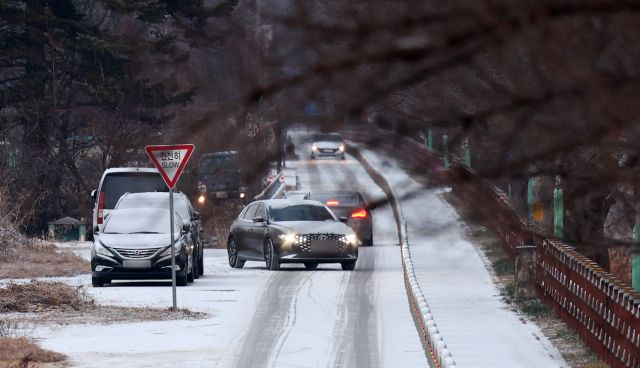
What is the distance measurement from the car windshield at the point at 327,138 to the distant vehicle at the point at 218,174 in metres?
0.24

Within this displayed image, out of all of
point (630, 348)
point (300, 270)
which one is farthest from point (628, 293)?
point (300, 270)

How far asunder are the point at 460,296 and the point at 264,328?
19.2ft

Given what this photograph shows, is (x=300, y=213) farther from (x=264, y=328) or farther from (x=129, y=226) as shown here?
(x=264, y=328)

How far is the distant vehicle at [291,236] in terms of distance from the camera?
27641 millimetres

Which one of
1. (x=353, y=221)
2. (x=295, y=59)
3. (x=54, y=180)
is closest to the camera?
(x=295, y=59)

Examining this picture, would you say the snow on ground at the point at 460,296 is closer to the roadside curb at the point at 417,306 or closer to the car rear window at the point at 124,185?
the roadside curb at the point at 417,306

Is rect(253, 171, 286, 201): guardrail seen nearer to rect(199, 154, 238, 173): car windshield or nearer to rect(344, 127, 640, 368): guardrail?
rect(199, 154, 238, 173): car windshield

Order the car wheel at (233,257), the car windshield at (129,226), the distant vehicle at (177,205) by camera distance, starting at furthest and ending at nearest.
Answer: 1. the car wheel at (233,257)
2. the distant vehicle at (177,205)
3. the car windshield at (129,226)

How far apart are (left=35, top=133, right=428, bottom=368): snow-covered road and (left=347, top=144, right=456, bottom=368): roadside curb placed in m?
0.21

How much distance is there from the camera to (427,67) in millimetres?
3562

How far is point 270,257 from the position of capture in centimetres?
2819

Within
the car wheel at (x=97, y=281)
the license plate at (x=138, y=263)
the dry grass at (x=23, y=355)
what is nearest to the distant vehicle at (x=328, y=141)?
the dry grass at (x=23, y=355)

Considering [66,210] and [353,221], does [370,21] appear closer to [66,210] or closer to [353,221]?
[353,221]

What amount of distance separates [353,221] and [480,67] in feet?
101
